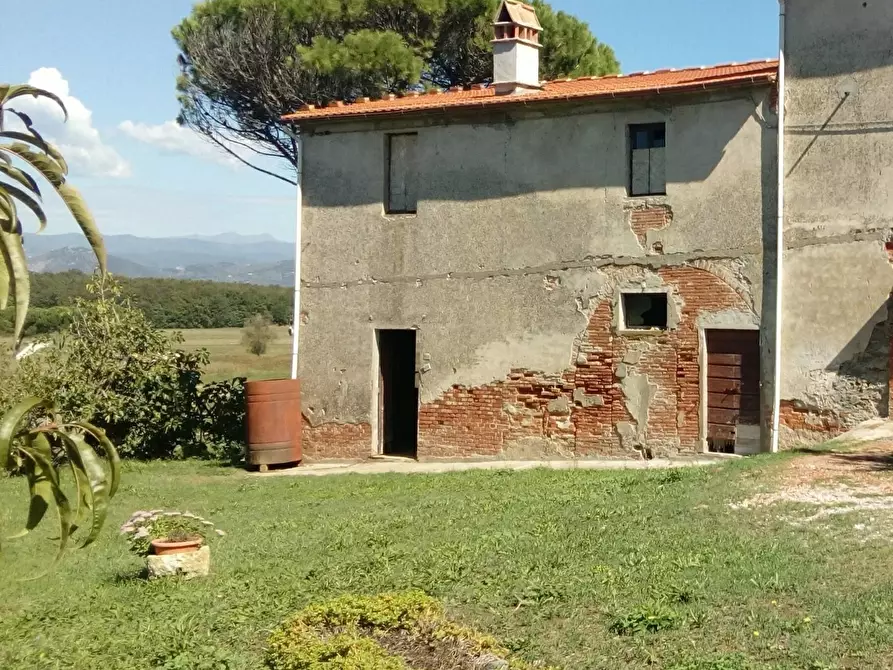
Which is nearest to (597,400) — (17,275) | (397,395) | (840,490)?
(397,395)

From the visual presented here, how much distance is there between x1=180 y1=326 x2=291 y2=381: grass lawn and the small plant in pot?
947 inches

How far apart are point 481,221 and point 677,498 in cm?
764

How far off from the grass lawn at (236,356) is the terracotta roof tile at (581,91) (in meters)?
16.2

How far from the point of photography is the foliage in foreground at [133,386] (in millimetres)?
19156

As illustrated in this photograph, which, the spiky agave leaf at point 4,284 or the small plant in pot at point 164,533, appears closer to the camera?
the spiky agave leaf at point 4,284

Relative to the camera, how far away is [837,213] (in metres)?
14.2

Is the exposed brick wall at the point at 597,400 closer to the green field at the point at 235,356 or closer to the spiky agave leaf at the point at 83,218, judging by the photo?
the spiky agave leaf at the point at 83,218

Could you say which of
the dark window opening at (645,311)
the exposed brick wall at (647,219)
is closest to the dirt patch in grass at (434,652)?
the dark window opening at (645,311)

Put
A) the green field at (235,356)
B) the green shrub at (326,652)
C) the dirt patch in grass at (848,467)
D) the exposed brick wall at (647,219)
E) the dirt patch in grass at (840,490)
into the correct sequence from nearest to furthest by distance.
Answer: the green shrub at (326,652)
the dirt patch in grass at (840,490)
the dirt patch in grass at (848,467)
the exposed brick wall at (647,219)
the green field at (235,356)

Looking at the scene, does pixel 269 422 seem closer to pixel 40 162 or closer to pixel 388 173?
pixel 388 173

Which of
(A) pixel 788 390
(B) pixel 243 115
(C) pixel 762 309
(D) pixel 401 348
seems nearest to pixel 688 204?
(C) pixel 762 309

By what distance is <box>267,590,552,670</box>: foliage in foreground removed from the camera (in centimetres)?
642

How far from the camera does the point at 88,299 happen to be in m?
20.1

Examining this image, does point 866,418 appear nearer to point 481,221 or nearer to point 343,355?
point 481,221
